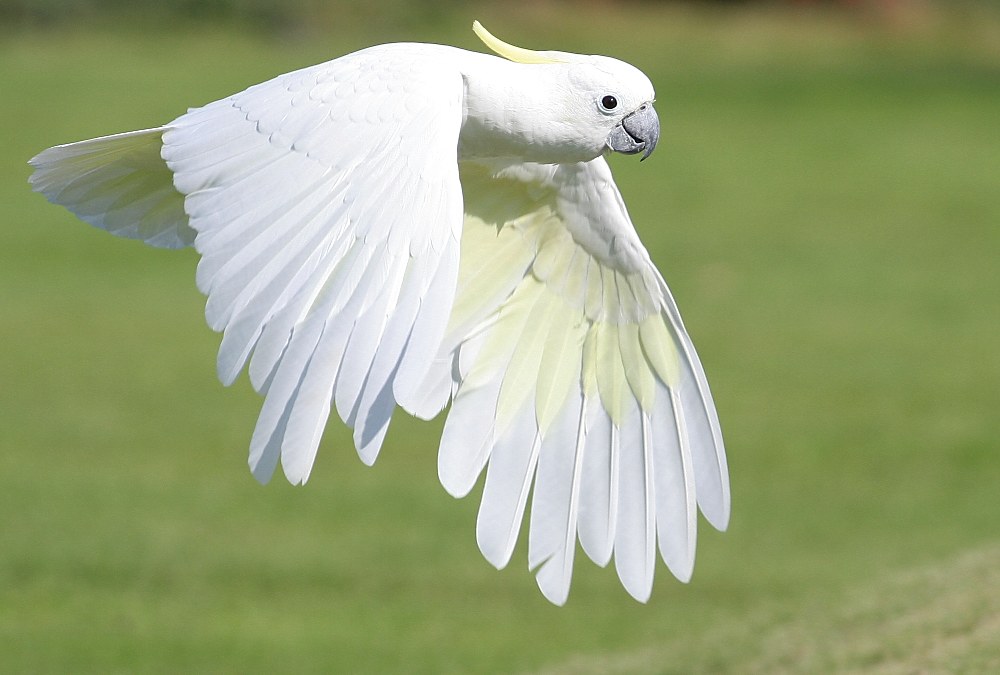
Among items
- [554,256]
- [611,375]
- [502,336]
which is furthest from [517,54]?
[611,375]

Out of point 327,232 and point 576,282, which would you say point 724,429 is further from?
point 327,232

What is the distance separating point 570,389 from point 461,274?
41cm

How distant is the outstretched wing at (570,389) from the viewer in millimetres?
3375

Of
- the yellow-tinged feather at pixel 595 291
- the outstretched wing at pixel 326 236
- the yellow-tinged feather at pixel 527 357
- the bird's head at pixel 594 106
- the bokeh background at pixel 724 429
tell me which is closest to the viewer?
the outstretched wing at pixel 326 236

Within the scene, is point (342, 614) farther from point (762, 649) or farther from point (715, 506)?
point (715, 506)

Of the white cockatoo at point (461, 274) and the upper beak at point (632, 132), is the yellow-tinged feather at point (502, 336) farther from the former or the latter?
the upper beak at point (632, 132)

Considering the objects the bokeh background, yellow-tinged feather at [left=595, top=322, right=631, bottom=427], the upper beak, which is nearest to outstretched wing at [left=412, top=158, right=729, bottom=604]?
yellow-tinged feather at [left=595, top=322, right=631, bottom=427]

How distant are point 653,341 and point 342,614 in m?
→ 2.03

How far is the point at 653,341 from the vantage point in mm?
3688

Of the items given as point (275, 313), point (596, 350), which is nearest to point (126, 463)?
point (596, 350)

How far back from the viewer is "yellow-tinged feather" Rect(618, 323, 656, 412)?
11.8ft

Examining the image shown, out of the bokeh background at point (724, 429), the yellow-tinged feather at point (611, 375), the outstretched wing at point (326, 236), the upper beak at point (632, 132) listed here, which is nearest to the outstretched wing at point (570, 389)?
the yellow-tinged feather at point (611, 375)

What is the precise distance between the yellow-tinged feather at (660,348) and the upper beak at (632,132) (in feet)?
1.61

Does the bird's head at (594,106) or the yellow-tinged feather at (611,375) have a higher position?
the bird's head at (594,106)
